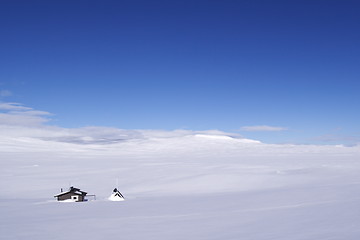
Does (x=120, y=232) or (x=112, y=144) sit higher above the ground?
(x=112, y=144)

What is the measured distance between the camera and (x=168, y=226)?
11.3 m

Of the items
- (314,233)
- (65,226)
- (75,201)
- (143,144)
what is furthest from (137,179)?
(143,144)

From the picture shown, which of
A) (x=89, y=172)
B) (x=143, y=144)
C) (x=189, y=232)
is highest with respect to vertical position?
(x=143, y=144)

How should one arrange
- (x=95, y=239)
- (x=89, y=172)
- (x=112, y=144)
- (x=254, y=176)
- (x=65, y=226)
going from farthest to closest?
1. (x=112, y=144)
2. (x=89, y=172)
3. (x=254, y=176)
4. (x=65, y=226)
5. (x=95, y=239)

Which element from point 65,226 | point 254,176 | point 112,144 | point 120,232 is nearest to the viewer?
point 120,232

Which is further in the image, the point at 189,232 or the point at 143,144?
the point at 143,144

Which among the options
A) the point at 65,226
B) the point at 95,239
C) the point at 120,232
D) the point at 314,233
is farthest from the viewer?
the point at 65,226

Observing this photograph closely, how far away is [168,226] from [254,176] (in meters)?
26.5

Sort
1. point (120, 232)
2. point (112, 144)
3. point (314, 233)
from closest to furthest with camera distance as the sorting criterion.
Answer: point (314, 233) < point (120, 232) < point (112, 144)

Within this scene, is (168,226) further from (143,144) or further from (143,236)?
(143,144)

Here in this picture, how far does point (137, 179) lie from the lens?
3691cm

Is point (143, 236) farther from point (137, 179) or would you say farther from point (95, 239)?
point (137, 179)

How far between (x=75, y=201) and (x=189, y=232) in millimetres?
16069

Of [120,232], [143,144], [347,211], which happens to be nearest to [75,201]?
[120,232]
